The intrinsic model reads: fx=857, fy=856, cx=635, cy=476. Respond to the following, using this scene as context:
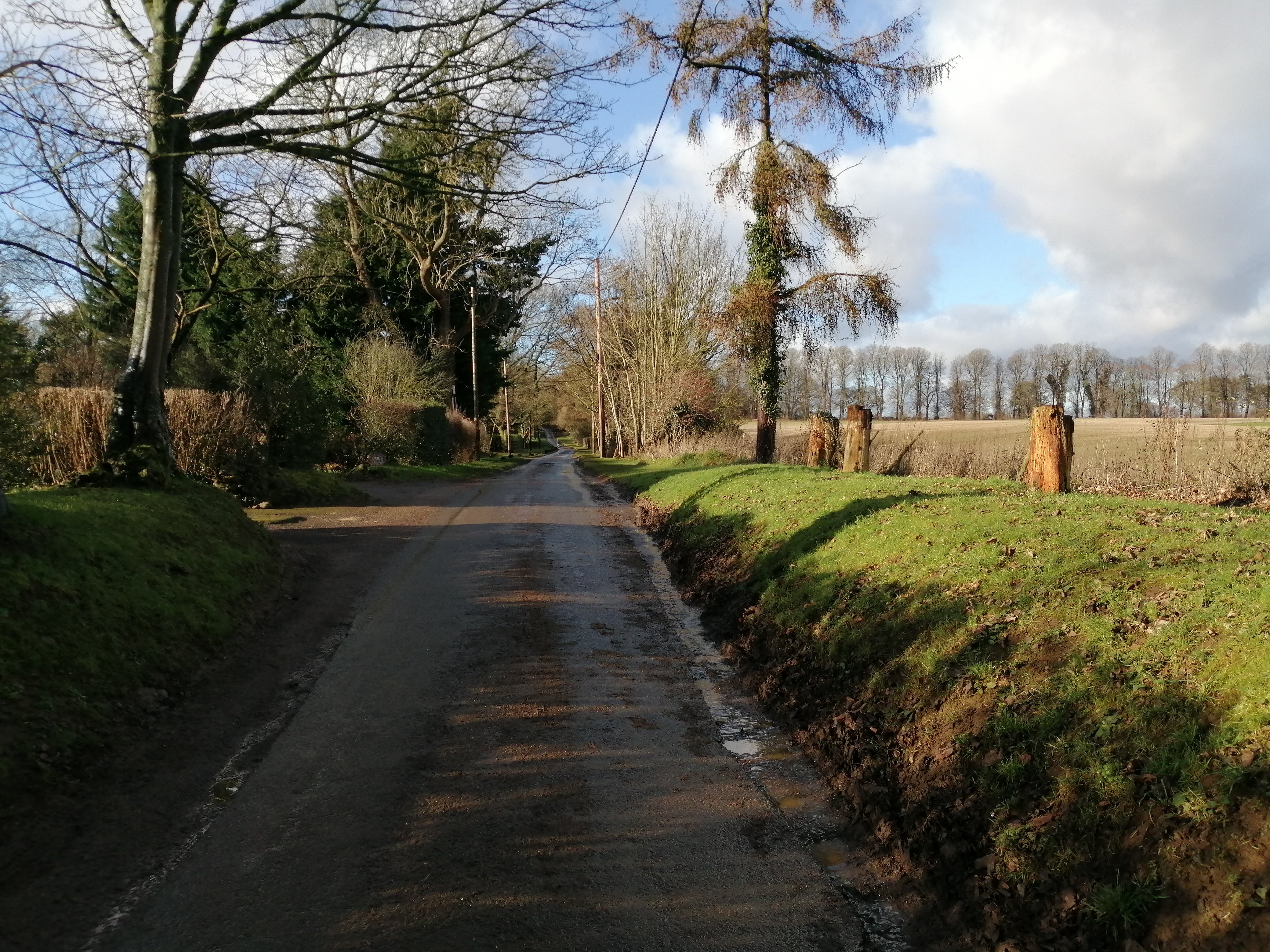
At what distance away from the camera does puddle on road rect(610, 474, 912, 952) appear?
3.59 meters

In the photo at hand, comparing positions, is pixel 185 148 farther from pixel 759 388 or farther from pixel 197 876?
pixel 759 388

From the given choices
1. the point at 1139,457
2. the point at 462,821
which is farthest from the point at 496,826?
the point at 1139,457

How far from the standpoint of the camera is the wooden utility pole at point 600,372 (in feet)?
141

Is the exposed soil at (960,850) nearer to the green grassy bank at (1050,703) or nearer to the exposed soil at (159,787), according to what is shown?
the green grassy bank at (1050,703)

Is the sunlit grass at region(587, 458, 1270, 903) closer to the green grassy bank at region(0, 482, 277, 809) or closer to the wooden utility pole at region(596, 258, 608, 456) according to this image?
the green grassy bank at region(0, 482, 277, 809)

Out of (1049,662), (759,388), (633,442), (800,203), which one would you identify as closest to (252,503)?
(759,388)

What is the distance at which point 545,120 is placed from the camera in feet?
35.2

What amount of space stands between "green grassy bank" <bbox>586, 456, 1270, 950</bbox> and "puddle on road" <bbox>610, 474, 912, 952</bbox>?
174mm

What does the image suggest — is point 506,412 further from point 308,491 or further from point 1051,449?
point 1051,449

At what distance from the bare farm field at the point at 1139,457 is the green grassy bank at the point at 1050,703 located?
138 inches

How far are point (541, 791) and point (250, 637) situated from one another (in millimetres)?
4162

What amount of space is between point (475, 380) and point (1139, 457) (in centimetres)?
3371

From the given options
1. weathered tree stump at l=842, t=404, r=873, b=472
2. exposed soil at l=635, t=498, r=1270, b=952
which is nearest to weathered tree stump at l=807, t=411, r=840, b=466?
weathered tree stump at l=842, t=404, r=873, b=472

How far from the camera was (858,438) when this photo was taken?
1562cm
